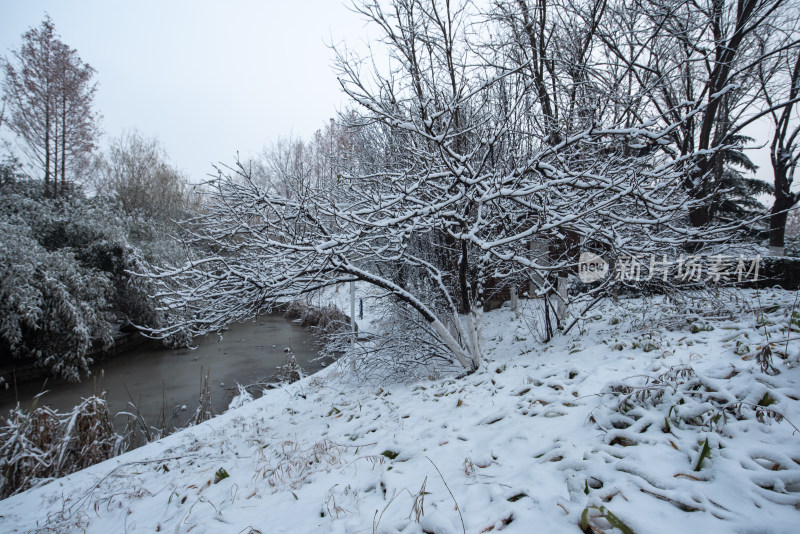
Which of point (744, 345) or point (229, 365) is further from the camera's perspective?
point (229, 365)

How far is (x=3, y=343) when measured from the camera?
28.5ft

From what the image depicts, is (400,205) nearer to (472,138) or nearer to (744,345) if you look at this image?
(744,345)

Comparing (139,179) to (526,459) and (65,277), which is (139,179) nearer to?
(65,277)

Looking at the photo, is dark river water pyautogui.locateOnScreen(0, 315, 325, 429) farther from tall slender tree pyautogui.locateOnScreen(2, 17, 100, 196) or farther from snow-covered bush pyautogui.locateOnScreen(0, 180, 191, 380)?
tall slender tree pyautogui.locateOnScreen(2, 17, 100, 196)

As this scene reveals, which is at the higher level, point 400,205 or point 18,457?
point 400,205

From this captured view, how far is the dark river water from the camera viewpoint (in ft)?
24.7

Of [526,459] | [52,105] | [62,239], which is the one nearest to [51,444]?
[526,459]

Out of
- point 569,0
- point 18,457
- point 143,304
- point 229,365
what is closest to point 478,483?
point 18,457

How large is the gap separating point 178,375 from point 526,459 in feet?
33.0

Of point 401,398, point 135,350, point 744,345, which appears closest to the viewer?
point 744,345

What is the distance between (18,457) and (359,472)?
4352 mm

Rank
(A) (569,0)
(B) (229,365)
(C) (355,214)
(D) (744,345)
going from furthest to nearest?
(B) (229,365) → (A) (569,0) → (C) (355,214) → (D) (744,345)

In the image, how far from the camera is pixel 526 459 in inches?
83.7

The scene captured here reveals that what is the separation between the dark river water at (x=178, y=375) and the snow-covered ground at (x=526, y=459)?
361 cm
